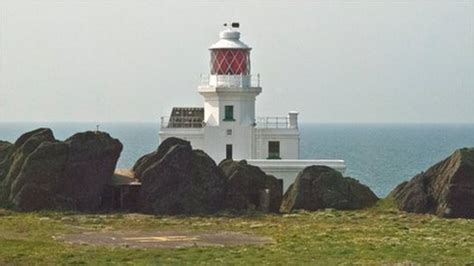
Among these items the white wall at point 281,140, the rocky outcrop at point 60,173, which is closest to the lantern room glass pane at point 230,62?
the white wall at point 281,140

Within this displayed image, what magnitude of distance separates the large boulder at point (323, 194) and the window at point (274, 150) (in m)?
10.5

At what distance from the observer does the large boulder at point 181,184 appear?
1492 inches

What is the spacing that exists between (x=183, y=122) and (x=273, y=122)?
16.0 ft

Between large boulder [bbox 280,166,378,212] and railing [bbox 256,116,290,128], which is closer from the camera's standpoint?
large boulder [bbox 280,166,378,212]

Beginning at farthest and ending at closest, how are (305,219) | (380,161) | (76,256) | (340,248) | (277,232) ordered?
(380,161)
(305,219)
(277,232)
(340,248)
(76,256)

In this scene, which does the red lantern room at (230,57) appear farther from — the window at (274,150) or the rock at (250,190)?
the rock at (250,190)

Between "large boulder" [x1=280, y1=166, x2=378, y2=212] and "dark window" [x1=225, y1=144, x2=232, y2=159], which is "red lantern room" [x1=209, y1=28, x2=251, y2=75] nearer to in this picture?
"dark window" [x1=225, y1=144, x2=232, y2=159]

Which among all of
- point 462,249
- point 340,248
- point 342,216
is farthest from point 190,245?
point 342,216

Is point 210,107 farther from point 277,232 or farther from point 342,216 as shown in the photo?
point 277,232

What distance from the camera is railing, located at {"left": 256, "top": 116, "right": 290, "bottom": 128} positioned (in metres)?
52.0

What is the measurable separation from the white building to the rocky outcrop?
439 inches

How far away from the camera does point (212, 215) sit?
37312mm

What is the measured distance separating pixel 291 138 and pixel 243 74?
4290 mm

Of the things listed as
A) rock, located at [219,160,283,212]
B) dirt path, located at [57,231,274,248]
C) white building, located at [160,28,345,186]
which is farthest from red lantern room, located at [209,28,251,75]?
dirt path, located at [57,231,274,248]
